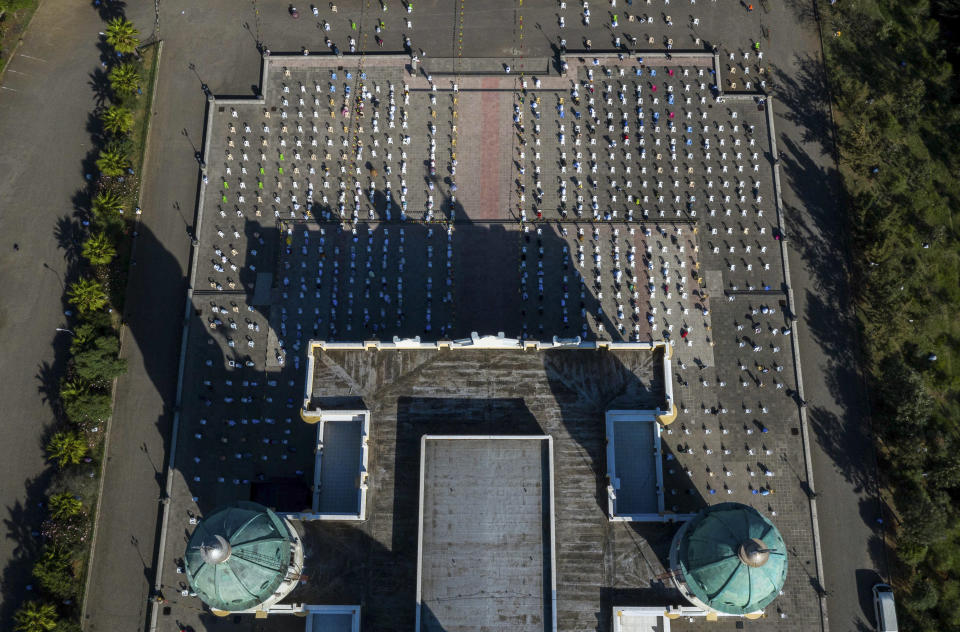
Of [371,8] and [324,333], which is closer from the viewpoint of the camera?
[324,333]

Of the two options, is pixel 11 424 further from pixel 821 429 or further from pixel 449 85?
pixel 821 429

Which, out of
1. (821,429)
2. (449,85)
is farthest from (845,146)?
(449,85)

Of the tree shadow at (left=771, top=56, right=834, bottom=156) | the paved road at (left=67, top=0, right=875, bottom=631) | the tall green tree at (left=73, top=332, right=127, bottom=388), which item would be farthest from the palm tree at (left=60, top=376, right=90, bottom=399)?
the tree shadow at (left=771, top=56, right=834, bottom=156)

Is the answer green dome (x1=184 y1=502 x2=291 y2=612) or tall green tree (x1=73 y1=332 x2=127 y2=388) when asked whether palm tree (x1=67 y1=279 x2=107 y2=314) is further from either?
green dome (x1=184 y1=502 x2=291 y2=612)

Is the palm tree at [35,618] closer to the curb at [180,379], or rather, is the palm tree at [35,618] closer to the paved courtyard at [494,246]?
the curb at [180,379]

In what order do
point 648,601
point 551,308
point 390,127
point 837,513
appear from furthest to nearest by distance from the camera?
point 390,127 → point 551,308 → point 837,513 → point 648,601

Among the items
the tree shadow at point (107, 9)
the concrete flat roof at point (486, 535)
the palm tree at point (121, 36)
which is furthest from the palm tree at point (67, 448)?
the tree shadow at point (107, 9)
